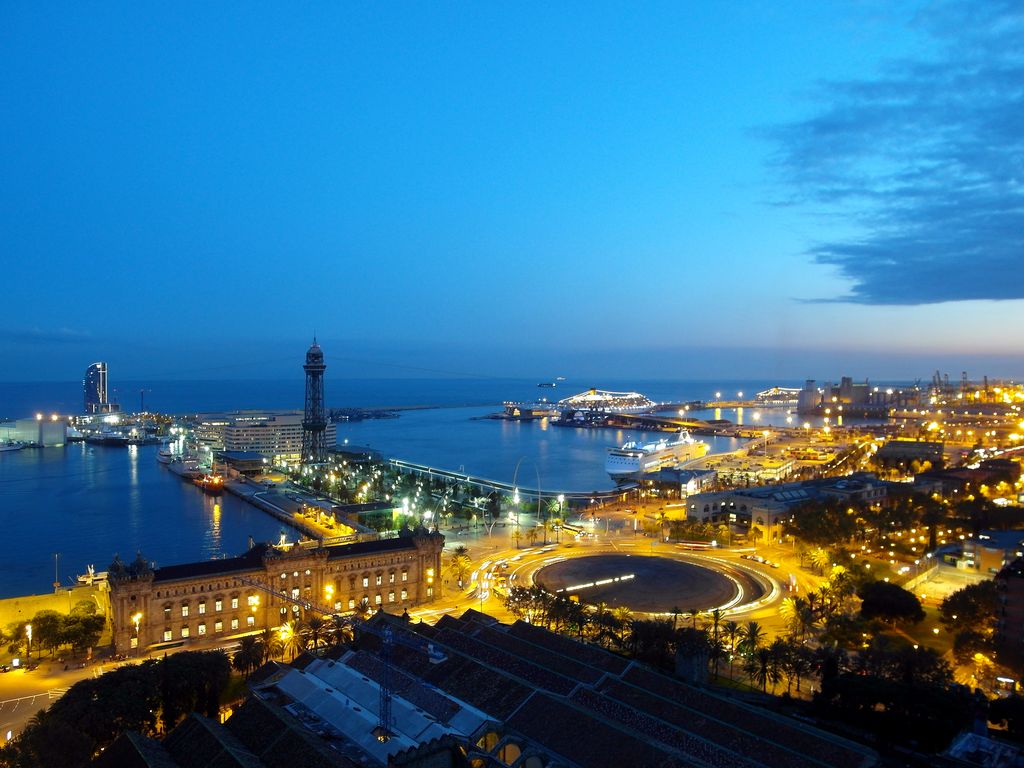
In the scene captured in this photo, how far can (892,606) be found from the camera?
2217 centimetres

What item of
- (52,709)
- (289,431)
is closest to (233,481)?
(289,431)

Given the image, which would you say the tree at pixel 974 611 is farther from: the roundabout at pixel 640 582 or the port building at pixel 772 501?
the port building at pixel 772 501

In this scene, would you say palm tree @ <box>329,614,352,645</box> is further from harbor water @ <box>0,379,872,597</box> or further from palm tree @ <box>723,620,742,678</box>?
harbor water @ <box>0,379,872,597</box>

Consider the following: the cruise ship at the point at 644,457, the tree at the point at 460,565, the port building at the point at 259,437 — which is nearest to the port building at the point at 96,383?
the port building at the point at 259,437

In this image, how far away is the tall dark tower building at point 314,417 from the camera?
60.8 metres

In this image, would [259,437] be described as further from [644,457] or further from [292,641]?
[292,641]

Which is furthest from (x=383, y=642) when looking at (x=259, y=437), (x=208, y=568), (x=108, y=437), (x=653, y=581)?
(x=108, y=437)

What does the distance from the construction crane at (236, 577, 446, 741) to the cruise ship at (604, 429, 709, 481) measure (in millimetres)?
37643

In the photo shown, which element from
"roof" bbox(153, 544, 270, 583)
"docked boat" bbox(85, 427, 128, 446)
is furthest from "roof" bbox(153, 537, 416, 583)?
"docked boat" bbox(85, 427, 128, 446)

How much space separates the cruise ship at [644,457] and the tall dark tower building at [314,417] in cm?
2517

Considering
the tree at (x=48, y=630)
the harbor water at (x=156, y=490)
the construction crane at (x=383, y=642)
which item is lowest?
the harbor water at (x=156, y=490)

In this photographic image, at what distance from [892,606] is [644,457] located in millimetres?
41892

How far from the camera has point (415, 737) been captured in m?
13.4

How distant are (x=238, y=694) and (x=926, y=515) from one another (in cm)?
3224
